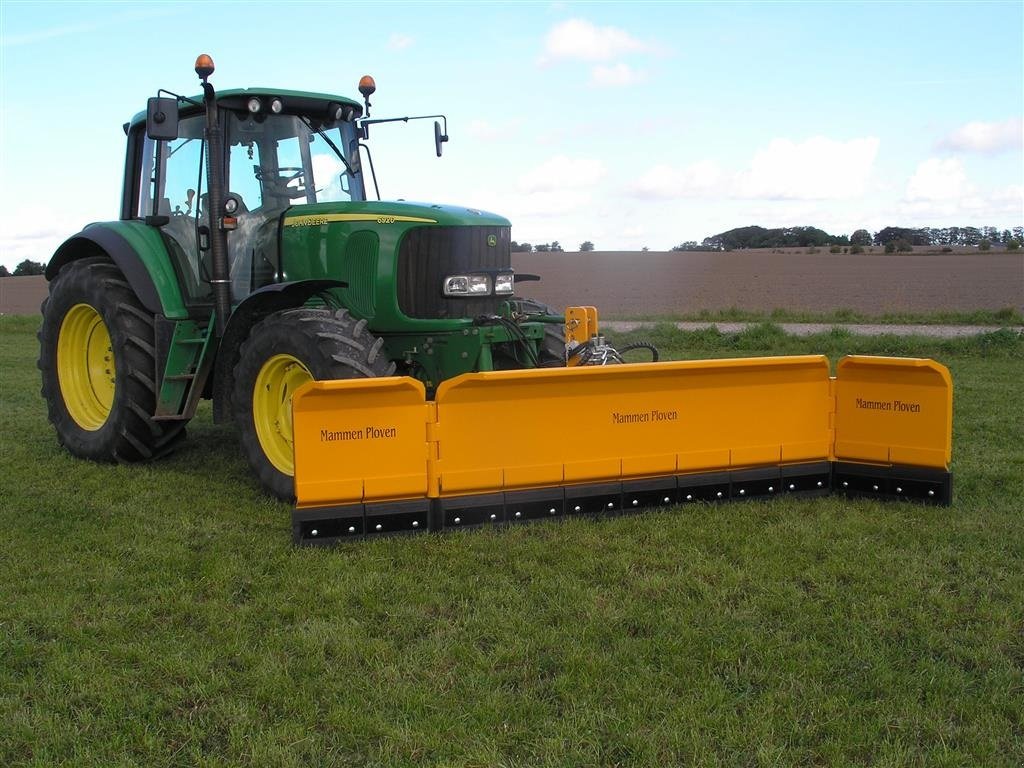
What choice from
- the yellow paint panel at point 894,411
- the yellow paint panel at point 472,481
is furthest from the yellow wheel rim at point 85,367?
the yellow paint panel at point 894,411

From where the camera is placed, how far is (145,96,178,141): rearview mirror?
594 centimetres

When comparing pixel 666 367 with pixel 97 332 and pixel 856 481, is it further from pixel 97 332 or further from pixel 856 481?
pixel 97 332

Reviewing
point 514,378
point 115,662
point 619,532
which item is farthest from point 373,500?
point 115,662

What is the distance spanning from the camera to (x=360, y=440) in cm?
495

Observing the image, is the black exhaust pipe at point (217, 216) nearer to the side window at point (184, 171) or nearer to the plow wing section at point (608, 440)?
the side window at point (184, 171)

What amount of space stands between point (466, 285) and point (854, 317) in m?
16.0

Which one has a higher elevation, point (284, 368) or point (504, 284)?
point (504, 284)

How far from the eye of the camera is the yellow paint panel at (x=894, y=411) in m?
5.57

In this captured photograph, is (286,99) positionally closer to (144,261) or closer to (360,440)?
(144,261)

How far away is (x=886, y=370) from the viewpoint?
5734mm

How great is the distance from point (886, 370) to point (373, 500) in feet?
9.97

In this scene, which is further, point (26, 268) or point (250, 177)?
point (26, 268)

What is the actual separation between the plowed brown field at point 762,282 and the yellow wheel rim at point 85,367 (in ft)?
52.1

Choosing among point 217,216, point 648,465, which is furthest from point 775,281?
point 648,465
